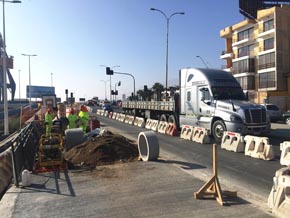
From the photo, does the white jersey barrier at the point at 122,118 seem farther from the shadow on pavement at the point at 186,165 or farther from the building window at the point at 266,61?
the building window at the point at 266,61

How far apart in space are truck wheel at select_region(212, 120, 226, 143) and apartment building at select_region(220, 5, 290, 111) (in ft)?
106

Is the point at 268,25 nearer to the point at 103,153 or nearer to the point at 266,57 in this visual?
the point at 266,57

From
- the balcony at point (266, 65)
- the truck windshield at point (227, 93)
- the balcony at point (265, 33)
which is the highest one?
the balcony at point (265, 33)

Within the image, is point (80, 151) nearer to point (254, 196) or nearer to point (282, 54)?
point (254, 196)

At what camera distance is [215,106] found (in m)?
17.6

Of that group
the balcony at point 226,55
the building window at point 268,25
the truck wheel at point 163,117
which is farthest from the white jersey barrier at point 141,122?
the balcony at point 226,55

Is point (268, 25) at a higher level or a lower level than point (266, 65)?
higher

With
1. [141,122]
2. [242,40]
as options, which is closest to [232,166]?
[141,122]

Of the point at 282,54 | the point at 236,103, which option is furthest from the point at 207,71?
the point at 282,54

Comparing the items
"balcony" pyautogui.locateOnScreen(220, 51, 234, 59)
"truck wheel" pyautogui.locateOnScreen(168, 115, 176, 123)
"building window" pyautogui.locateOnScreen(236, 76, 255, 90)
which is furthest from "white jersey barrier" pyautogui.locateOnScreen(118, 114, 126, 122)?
"balcony" pyautogui.locateOnScreen(220, 51, 234, 59)

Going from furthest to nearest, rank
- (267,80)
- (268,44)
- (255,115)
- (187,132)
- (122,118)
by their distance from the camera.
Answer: (268,44)
(267,80)
(122,118)
(187,132)
(255,115)

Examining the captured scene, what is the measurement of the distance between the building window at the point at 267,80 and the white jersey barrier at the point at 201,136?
39220 mm

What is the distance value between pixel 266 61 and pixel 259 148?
45.9 m

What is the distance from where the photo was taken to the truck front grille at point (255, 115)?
1633cm
